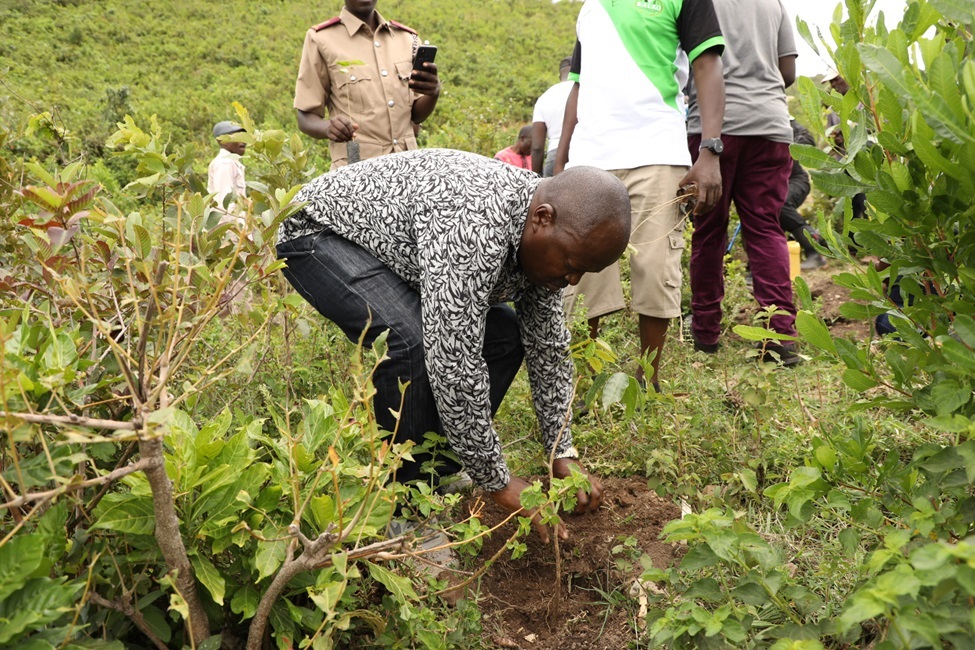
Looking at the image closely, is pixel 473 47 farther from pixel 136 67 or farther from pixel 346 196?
pixel 346 196

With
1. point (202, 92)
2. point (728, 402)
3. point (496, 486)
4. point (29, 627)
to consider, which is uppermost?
point (29, 627)

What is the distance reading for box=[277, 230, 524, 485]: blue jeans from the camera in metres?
2.35

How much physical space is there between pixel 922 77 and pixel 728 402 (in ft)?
6.95

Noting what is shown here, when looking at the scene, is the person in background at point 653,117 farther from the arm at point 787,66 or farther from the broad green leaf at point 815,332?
the broad green leaf at point 815,332

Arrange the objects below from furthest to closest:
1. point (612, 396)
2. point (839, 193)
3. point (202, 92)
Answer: point (202, 92) → point (612, 396) → point (839, 193)

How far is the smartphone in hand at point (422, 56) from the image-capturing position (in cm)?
395

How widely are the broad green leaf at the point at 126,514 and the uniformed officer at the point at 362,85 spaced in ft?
8.72

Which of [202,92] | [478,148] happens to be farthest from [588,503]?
[202,92]

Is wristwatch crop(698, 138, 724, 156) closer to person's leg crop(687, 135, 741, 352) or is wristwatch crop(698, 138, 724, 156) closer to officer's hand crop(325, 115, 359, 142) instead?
person's leg crop(687, 135, 741, 352)

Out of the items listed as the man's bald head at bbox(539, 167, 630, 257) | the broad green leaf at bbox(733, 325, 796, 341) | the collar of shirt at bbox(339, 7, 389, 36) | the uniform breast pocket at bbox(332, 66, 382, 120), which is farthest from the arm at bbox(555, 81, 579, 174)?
the broad green leaf at bbox(733, 325, 796, 341)

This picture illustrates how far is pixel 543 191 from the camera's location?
2174mm

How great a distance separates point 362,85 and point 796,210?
13.8 feet

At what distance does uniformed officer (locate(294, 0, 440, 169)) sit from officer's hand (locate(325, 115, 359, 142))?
0.43 ft

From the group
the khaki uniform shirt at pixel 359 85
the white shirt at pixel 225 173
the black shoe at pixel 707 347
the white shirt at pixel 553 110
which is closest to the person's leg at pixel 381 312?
the khaki uniform shirt at pixel 359 85
